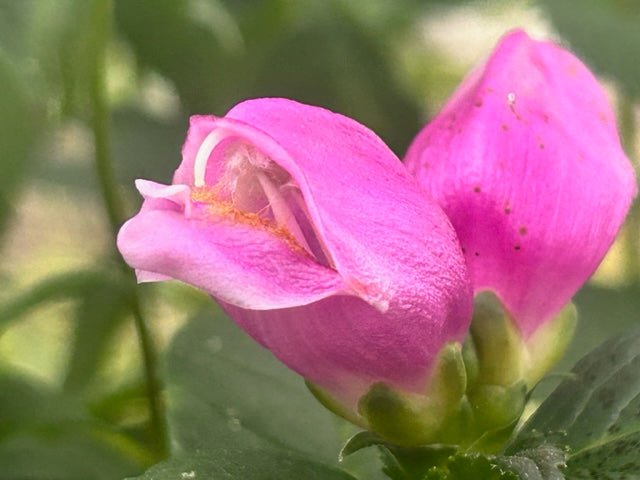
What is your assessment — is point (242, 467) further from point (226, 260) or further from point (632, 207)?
point (632, 207)

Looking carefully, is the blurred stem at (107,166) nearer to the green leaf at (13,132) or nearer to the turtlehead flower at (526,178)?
the green leaf at (13,132)

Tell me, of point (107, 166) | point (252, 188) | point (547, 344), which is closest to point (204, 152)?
point (252, 188)

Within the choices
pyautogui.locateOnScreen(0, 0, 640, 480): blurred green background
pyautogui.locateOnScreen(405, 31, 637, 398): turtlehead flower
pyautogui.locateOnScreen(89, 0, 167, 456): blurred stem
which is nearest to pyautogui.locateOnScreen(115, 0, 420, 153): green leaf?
pyautogui.locateOnScreen(0, 0, 640, 480): blurred green background

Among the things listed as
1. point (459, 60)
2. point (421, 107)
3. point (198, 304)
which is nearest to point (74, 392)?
point (198, 304)

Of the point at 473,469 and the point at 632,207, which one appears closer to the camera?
the point at 473,469

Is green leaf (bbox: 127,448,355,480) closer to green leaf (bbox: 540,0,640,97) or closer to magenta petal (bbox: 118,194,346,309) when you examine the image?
magenta petal (bbox: 118,194,346,309)
